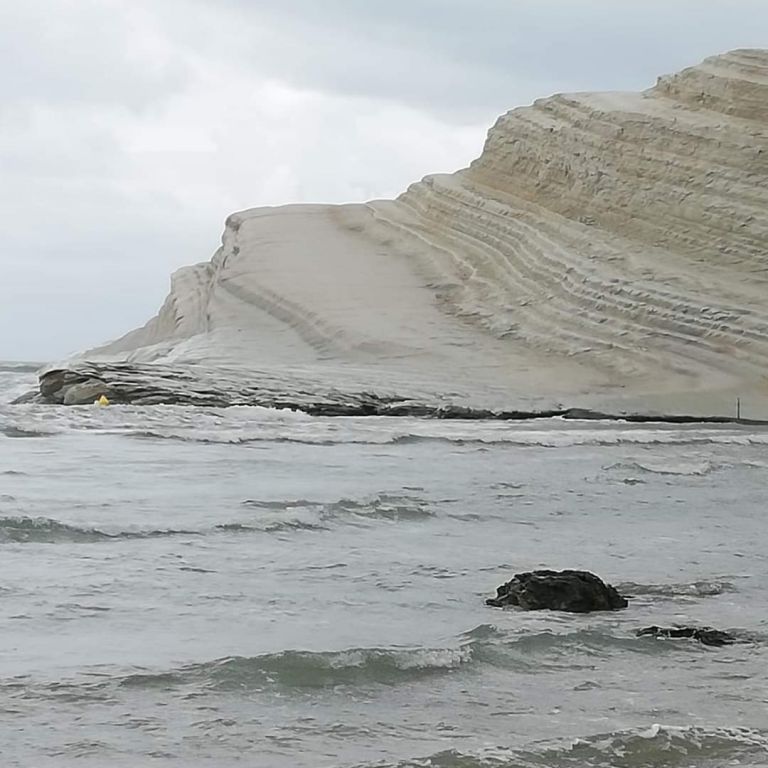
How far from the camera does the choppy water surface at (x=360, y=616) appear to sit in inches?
173

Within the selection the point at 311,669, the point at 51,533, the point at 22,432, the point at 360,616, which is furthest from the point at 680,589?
the point at 22,432

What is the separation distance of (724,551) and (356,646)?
3621 millimetres

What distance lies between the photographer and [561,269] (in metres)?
25.7

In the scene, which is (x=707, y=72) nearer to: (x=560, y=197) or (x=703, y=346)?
(x=560, y=197)

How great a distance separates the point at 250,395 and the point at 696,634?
1365 centimetres

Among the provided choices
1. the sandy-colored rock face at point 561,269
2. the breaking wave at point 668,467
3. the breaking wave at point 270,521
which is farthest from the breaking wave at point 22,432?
the sandy-colored rock face at point 561,269

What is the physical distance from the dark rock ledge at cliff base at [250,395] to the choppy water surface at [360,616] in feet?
18.5

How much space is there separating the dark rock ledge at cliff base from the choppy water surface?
5.64 meters

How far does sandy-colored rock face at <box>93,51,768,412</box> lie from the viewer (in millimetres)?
22859

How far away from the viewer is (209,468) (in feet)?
39.6

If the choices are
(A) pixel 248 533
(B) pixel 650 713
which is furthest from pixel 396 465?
(B) pixel 650 713

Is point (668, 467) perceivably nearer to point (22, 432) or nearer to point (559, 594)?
point (22, 432)

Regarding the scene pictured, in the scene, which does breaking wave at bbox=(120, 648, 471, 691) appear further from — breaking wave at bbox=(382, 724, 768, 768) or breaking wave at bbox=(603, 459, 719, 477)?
breaking wave at bbox=(603, 459, 719, 477)

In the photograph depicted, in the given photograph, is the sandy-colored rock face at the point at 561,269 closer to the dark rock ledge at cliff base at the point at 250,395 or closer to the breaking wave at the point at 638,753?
the dark rock ledge at cliff base at the point at 250,395
